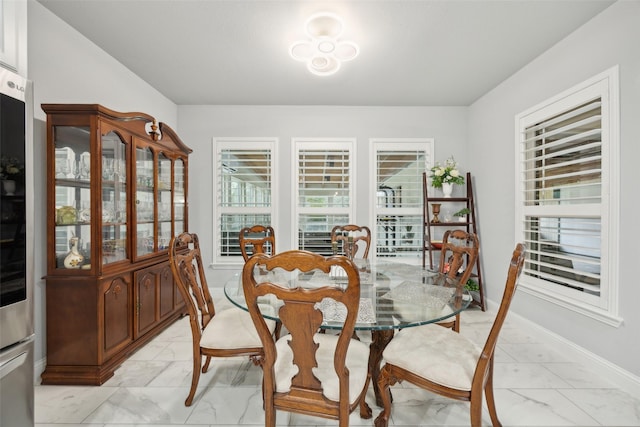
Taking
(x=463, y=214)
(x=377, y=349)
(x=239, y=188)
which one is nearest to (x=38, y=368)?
(x=377, y=349)

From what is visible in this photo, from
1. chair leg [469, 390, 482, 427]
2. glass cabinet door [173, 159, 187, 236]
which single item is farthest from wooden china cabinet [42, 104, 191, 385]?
chair leg [469, 390, 482, 427]

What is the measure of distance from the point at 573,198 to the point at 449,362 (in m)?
1.95

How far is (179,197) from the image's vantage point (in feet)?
11.0

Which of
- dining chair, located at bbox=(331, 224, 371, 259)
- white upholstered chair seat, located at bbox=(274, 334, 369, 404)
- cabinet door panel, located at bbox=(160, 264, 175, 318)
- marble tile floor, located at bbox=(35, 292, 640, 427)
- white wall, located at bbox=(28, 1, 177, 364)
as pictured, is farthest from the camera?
cabinet door panel, located at bbox=(160, 264, 175, 318)

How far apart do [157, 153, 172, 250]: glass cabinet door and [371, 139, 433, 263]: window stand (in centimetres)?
262

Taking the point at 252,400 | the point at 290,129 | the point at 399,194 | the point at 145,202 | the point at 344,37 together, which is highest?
the point at 344,37

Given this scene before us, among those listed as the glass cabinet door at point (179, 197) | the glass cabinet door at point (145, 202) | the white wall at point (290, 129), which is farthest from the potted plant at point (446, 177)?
the glass cabinet door at point (145, 202)

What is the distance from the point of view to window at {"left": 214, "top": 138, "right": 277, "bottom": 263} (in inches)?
159

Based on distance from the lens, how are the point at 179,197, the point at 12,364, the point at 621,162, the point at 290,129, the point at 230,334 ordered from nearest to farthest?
the point at 12,364
the point at 230,334
the point at 621,162
the point at 179,197
the point at 290,129

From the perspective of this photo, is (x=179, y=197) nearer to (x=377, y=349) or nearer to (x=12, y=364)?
(x=12, y=364)

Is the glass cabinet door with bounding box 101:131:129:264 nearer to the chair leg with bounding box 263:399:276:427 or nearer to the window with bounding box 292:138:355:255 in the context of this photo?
the chair leg with bounding box 263:399:276:427

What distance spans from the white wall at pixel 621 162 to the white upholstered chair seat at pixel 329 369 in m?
2.00

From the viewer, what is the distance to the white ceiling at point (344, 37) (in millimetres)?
2074

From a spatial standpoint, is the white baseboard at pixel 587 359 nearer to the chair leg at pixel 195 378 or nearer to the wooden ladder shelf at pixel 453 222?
the wooden ladder shelf at pixel 453 222
